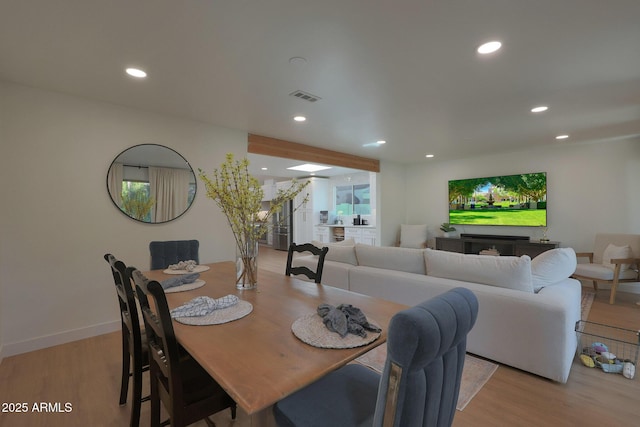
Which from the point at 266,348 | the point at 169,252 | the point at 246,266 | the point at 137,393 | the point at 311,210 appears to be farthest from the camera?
the point at 311,210

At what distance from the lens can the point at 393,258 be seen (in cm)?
287

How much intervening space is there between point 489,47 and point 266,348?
2.38 m

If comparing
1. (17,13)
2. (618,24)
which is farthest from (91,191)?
(618,24)

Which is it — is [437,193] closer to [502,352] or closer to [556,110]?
[556,110]

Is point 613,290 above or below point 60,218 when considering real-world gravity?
below

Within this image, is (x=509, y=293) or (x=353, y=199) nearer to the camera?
(x=509, y=293)

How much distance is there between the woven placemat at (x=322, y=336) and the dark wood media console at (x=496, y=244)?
5.11 meters

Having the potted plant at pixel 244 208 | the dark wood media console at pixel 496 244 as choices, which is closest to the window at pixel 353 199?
the dark wood media console at pixel 496 244

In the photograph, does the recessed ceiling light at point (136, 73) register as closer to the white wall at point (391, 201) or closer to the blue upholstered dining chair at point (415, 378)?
the blue upholstered dining chair at point (415, 378)

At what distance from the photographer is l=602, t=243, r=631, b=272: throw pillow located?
387 cm

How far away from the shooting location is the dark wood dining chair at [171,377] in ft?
3.41

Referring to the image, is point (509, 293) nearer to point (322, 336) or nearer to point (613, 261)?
point (322, 336)

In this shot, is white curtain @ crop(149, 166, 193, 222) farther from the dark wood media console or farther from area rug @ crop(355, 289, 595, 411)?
the dark wood media console

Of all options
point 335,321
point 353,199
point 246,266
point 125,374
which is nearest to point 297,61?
point 246,266
